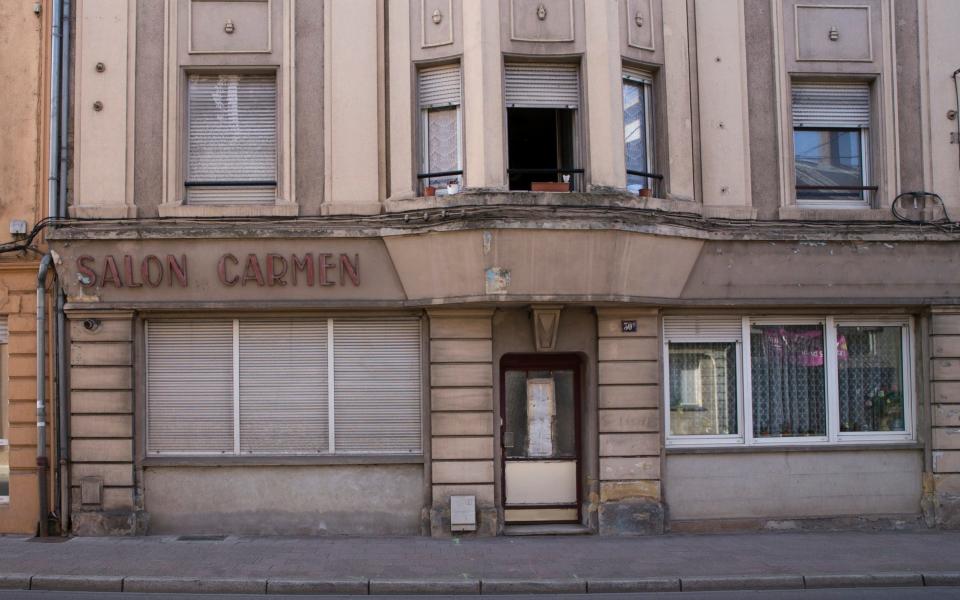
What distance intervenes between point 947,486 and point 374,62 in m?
9.85

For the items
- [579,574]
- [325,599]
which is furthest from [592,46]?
[325,599]

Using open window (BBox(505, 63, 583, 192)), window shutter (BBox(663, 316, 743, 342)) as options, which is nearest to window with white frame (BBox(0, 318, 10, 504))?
open window (BBox(505, 63, 583, 192))

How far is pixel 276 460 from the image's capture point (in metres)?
12.2

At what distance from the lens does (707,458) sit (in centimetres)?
1261

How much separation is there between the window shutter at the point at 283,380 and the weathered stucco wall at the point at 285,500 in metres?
0.52

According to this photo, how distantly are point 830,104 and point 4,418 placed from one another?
495 inches

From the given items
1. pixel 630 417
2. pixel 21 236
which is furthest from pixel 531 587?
pixel 21 236

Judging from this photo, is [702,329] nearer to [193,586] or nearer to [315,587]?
[315,587]

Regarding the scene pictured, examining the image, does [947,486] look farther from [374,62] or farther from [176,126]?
[176,126]

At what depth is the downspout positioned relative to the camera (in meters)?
12.1

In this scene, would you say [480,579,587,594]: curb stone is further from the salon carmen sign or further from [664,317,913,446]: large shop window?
the salon carmen sign

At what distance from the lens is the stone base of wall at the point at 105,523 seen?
39.1 ft

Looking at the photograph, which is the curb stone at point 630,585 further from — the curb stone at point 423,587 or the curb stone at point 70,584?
the curb stone at point 70,584

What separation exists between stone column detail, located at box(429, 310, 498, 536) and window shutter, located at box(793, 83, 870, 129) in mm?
5557
